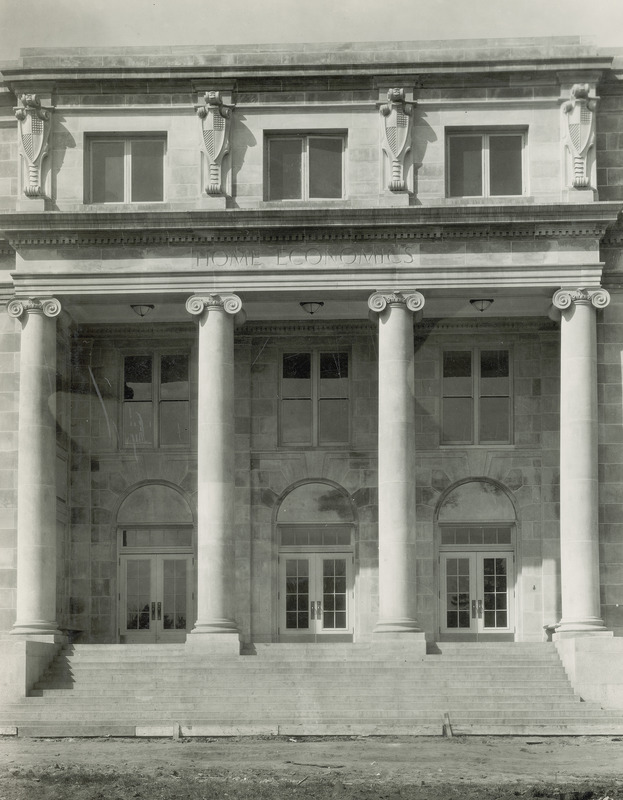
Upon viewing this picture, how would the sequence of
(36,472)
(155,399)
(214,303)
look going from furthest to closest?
1. (155,399)
2. (214,303)
3. (36,472)

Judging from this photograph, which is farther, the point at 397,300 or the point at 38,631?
the point at 397,300

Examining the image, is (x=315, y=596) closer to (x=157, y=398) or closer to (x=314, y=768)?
(x=157, y=398)

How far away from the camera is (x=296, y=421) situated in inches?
1572

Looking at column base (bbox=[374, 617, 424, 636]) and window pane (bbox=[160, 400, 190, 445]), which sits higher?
window pane (bbox=[160, 400, 190, 445])

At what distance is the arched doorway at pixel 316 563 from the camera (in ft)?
128

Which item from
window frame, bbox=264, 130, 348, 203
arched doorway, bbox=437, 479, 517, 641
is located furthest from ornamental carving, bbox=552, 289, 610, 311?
arched doorway, bbox=437, 479, 517, 641

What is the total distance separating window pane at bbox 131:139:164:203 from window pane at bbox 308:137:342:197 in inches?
144

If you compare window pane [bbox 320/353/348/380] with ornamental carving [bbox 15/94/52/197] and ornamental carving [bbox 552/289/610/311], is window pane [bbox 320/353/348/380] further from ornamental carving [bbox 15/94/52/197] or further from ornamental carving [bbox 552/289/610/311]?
ornamental carving [bbox 15/94/52/197]

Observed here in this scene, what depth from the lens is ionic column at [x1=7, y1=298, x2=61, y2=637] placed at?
34625mm

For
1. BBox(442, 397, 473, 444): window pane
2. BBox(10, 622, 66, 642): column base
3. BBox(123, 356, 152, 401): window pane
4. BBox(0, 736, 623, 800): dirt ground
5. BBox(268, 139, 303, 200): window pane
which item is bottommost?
BBox(0, 736, 623, 800): dirt ground

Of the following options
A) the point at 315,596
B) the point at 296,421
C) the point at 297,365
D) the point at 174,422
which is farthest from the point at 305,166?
the point at 315,596

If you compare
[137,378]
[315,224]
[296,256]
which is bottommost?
[137,378]

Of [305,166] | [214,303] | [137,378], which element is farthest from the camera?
[137,378]

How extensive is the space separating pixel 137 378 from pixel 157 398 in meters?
0.77
